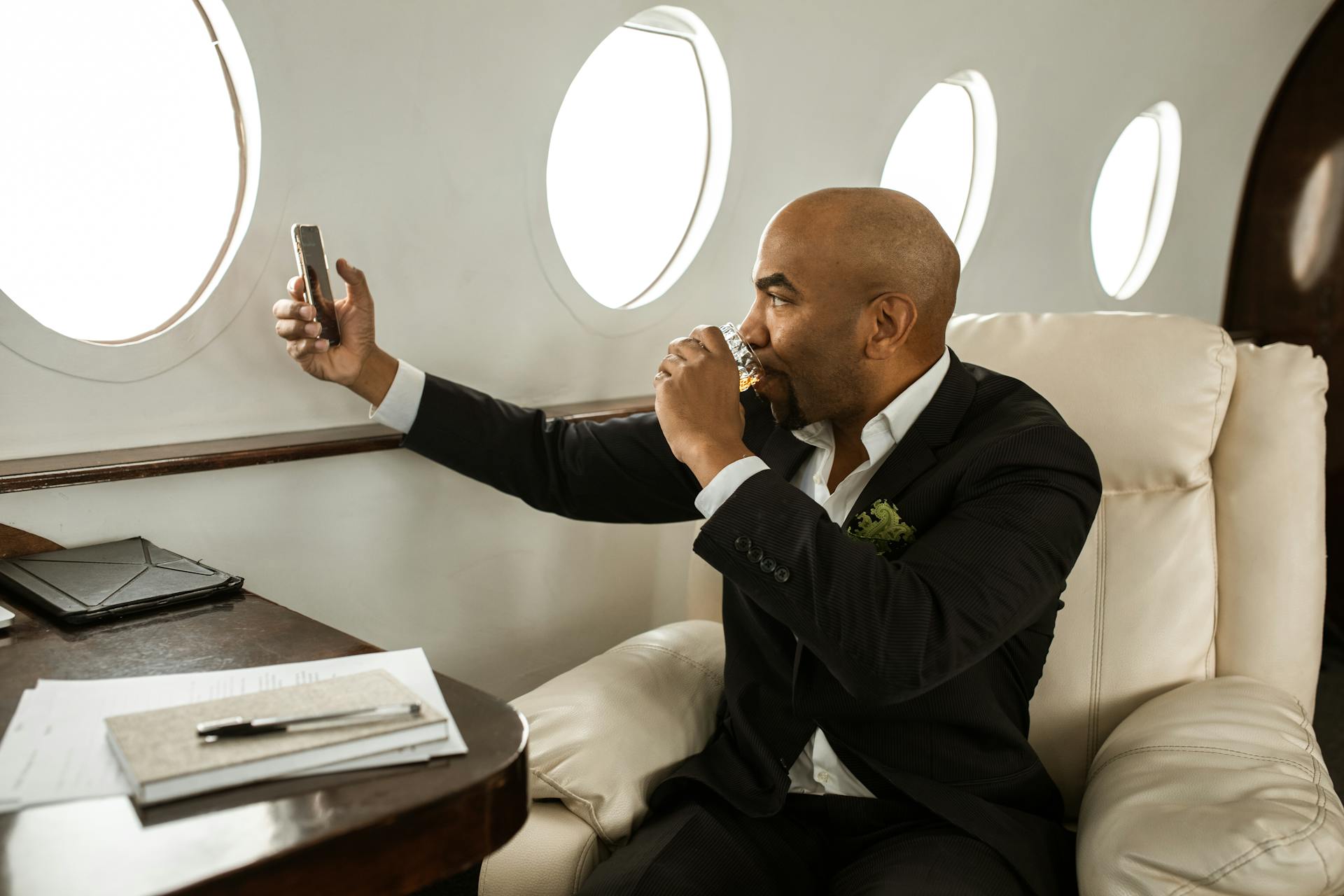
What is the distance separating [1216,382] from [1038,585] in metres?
0.74

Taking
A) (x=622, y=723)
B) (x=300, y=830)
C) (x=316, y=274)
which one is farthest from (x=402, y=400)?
(x=300, y=830)

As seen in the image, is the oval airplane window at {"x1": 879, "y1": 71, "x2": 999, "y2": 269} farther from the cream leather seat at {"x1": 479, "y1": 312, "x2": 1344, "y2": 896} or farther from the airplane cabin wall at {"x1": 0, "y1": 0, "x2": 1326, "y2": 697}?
the cream leather seat at {"x1": 479, "y1": 312, "x2": 1344, "y2": 896}

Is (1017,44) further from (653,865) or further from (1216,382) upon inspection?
(653,865)

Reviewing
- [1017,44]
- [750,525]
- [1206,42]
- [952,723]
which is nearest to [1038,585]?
[952,723]

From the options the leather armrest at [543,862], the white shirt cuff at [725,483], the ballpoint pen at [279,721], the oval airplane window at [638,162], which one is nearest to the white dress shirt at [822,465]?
the white shirt cuff at [725,483]

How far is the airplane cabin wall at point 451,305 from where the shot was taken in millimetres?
1855

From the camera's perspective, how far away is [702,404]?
1.70m

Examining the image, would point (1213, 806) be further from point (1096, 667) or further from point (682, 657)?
point (682, 657)

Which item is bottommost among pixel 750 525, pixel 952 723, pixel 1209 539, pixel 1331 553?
pixel 1331 553

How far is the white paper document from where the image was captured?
0.98 metres

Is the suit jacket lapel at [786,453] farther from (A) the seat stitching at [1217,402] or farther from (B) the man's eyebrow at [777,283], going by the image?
(A) the seat stitching at [1217,402]

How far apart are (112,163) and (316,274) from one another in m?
0.50

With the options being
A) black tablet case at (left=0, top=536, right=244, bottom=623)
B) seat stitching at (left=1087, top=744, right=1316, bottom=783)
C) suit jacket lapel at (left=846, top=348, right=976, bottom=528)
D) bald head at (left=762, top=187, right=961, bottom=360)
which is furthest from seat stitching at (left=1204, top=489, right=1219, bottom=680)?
black tablet case at (left=0, top=536, right=244, bottom=623)

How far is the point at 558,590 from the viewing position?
2643 mm
